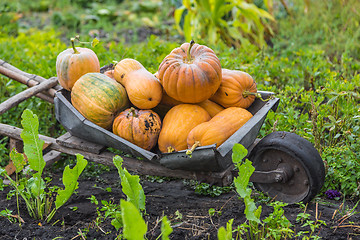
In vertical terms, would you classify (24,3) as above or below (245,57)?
below

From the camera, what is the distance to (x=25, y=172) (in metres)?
2.88

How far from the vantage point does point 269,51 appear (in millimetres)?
5465

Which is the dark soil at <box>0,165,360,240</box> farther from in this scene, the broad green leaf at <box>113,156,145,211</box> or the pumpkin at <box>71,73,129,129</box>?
the pumpkin at <box>71,73,129,129</box>

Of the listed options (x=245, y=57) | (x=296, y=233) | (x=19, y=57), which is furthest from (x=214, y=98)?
(x=19, y=57)

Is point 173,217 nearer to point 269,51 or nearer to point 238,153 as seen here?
point 238,153

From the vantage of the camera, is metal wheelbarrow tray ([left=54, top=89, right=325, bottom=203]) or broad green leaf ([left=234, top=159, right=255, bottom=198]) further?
metal wheelbarrow tray ([left=54, top=89, right=325, bottom=203])

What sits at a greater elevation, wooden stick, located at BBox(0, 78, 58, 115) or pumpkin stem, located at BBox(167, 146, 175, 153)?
pumpkin stem, located at BBox(167, 146, 175, 153)

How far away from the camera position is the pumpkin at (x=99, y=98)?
2.53 metres

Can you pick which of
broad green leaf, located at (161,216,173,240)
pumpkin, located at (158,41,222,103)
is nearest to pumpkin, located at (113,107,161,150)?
pumpkin, located at (158,41,222,103)

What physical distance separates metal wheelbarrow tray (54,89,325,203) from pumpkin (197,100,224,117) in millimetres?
259

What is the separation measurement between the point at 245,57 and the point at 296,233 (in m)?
2.69

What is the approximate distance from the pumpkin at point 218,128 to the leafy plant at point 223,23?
118 inches

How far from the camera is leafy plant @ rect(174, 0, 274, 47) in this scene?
17.6ft

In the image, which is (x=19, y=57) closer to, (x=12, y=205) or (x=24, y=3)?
(x=12, y=205)
